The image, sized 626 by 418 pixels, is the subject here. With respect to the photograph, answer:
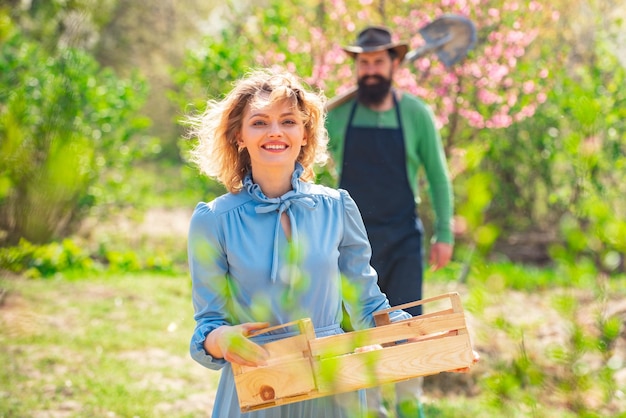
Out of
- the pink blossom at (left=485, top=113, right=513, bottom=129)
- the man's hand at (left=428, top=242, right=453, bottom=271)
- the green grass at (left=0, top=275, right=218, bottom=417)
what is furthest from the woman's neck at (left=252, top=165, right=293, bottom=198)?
the pink blossom at (left=485, top=113, right=513, bottom=129)

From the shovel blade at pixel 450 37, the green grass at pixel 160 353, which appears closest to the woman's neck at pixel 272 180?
the green grass at pixel 160 353

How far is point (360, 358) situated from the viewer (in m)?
1.55

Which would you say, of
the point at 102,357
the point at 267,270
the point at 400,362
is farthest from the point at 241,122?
the point at 102,357

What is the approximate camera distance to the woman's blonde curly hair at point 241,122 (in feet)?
7.45

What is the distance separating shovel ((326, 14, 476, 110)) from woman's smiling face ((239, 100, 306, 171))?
7.34 ft

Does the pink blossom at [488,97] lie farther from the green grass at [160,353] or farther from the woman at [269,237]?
the woman at [269,237]

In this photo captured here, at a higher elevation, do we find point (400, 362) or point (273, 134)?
point (273, 134)

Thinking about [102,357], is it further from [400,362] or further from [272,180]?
[400,362]

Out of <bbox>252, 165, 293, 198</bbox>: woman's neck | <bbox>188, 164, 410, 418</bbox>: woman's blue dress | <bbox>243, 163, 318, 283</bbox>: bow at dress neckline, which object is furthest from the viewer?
<bbox>252, 165, 293, 198</bbox>: woman's neck

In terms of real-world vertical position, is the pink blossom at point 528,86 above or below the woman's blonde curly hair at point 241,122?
above

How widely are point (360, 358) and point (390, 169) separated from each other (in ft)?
7.21

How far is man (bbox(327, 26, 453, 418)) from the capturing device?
365cm

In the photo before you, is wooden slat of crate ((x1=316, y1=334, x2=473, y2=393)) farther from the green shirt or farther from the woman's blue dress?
the green shirt

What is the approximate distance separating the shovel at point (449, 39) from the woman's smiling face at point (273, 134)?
2237 millimetres
